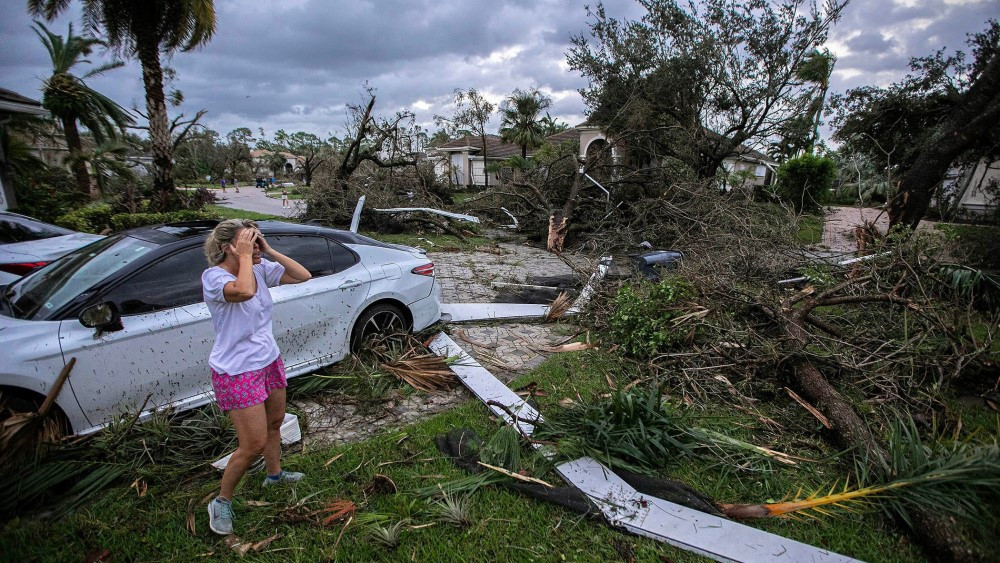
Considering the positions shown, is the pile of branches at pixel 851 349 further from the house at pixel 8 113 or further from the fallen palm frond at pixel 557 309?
the house at pixel 8 113

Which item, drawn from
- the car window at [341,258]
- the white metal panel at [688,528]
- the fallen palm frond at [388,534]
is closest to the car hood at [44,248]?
the car window at [341,258]

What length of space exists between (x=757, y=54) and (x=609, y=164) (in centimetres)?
606

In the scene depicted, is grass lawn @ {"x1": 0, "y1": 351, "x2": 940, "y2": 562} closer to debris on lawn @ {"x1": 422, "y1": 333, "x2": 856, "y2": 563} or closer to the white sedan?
debris on lawn @ {"x1": 422, "y1": 333, "x2": 856, "y2": 563}

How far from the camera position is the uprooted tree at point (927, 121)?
24.6ft

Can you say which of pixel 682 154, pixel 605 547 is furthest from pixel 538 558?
pixel 682 154

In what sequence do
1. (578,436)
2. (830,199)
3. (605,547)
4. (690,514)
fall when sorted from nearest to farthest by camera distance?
(605,547) → (690,514) → (578,436) → (830,199)

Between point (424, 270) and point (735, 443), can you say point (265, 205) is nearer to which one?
point (424, 270)

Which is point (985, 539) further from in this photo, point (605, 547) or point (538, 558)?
point (538, 558)

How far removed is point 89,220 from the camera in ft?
38.1

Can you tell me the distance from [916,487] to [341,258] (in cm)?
468

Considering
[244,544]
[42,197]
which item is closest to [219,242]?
[244,544]

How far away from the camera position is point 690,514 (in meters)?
2.79

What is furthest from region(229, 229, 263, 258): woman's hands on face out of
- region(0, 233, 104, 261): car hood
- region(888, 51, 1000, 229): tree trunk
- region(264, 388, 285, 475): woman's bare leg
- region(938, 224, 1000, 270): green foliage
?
region(888, 51, 1000, 229): tree trunk

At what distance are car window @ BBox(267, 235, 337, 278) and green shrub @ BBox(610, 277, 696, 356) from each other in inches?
129
